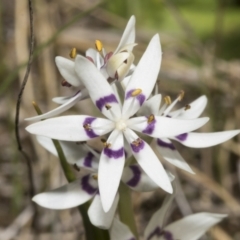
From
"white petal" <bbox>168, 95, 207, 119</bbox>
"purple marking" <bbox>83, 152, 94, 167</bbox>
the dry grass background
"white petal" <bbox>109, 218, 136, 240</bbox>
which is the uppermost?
"white petal" <bbox>168, 95, 207, 119</bbox>

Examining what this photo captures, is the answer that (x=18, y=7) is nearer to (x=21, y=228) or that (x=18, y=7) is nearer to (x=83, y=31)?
(x=83, y=31)

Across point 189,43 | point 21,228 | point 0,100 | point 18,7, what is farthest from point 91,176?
point 18,7

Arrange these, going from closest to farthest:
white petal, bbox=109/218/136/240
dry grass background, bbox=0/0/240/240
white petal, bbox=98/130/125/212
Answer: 1. white petal, bbox=98/130/125/212
2. white petal, bbox=109/218/136/240
3. dry grass background, bbox=0/0/240/240

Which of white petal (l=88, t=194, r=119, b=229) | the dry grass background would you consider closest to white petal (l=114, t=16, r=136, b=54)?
white petal (l=88, t=194, r=119, b=229)

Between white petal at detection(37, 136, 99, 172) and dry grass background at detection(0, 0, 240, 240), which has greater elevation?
white petal at detection(37, 136, 99, 172)

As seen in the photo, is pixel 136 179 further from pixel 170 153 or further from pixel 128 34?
pixel 128 34

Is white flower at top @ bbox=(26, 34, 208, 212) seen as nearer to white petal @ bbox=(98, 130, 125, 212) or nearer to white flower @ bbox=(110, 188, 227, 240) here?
white petal @ bbox=(98, 130, 125, 212)

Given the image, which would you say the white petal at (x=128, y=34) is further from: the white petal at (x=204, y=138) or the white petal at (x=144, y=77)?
the white petal at (x=204, y=138)

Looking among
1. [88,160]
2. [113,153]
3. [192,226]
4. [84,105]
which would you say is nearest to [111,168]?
[113,153]
